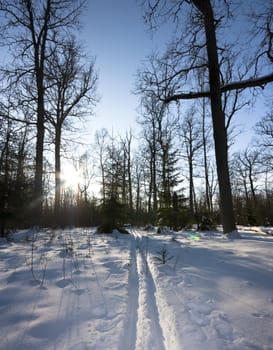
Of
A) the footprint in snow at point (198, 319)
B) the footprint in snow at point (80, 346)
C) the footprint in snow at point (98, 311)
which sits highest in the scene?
the footprint in snow at point (80, 346)

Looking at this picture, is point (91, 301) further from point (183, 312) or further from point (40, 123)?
point (40, 123)

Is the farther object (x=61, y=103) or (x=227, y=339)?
(x=61, y=103)

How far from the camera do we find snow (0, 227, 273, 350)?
1455 mm

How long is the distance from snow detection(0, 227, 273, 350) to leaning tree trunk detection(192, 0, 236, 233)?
3199 mm

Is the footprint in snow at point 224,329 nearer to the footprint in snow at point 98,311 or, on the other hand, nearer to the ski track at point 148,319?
the ski track at point 148,319

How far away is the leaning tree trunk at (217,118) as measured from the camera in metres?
6.53

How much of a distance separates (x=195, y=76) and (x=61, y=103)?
28.9 ft

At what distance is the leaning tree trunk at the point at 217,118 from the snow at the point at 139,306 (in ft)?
10.5

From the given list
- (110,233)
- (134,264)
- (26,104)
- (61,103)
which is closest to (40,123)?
(26,104)

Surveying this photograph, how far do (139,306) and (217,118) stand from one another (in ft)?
21.9

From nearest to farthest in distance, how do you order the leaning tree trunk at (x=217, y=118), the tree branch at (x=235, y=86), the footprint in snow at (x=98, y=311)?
the footprint in snow at (x=98, y=311) → the leaning tree trunk at (x=217, y=118) → the tree branch at (x=235, y=86)

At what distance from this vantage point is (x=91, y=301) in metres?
2.11

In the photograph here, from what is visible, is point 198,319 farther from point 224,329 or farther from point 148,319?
point 148,319

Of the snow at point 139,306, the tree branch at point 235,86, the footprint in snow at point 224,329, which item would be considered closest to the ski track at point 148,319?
the snow at point 139,306
